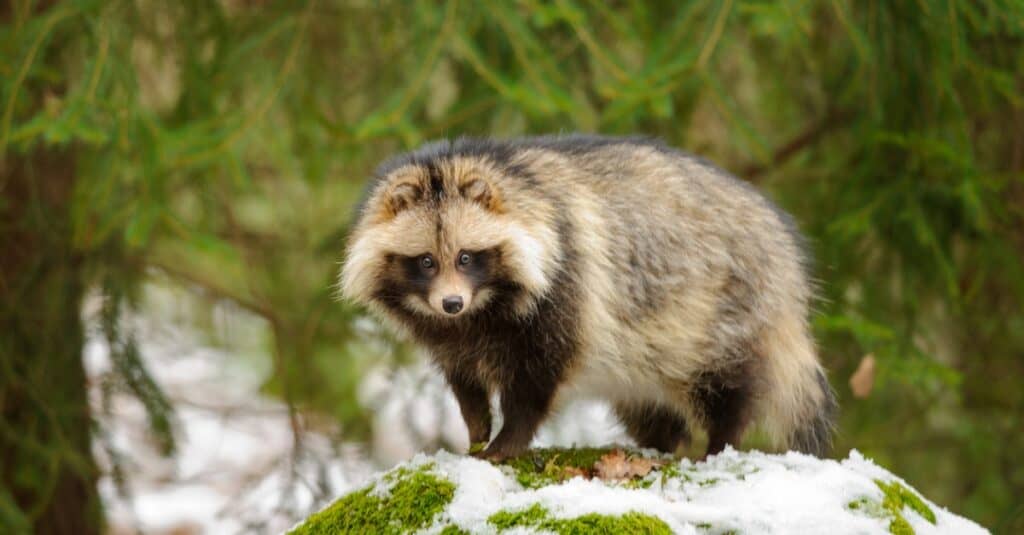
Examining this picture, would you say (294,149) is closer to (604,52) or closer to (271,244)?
(271,244)

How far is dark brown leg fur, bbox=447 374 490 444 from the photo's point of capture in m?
4.72

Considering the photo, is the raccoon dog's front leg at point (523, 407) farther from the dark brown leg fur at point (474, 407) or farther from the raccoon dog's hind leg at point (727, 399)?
the raccoon dog's hind leg at point (727, 399)

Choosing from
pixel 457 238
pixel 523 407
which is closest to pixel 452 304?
pixel 457 238

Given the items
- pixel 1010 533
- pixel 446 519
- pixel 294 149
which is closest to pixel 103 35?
pixel 294 149

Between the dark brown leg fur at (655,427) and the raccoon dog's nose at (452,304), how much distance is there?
143 centimetres

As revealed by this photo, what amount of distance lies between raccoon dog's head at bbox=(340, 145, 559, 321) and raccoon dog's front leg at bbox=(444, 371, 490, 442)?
371 millimetres

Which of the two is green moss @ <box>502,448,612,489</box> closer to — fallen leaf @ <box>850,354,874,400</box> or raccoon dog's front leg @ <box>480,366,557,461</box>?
raccoon dog's front leg @ <box>480,366,557,461</box>

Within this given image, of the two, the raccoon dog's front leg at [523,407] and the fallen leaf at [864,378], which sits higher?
the raccoon dog's front leg at [523,407]

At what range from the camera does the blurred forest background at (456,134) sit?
576cm

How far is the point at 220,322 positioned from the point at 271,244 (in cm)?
169

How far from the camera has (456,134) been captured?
22.2 feet

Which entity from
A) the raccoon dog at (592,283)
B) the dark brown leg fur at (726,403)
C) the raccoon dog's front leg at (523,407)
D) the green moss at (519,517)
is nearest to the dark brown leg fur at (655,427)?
the raccoon dog at (592,283)

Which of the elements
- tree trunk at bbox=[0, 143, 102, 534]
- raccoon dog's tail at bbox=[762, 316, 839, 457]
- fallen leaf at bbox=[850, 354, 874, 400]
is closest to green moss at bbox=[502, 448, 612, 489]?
raccoon dog's tail at bbox=[762, 316, 839, 457]

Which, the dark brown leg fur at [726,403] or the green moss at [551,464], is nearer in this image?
the green moss at [551,464]
